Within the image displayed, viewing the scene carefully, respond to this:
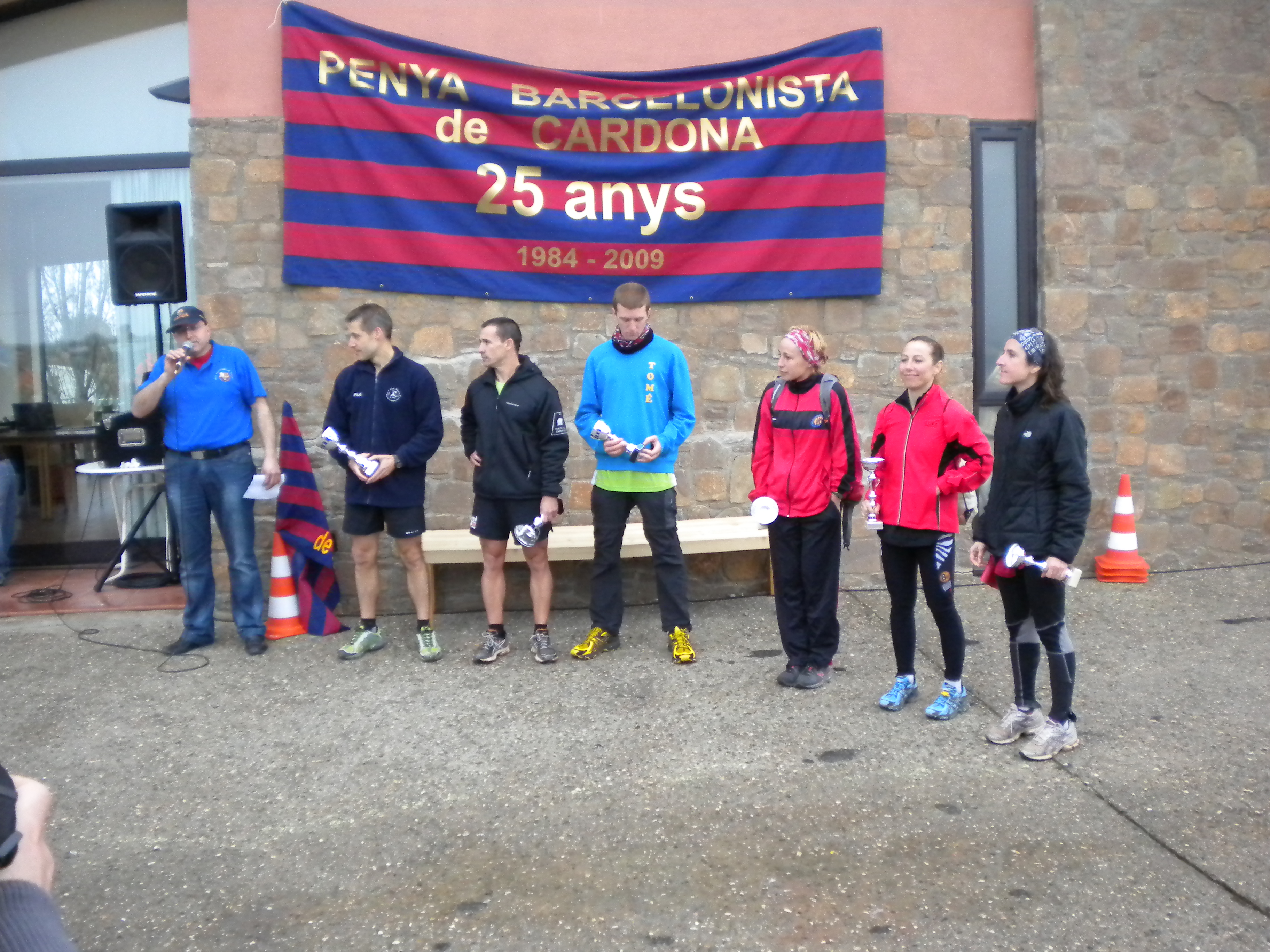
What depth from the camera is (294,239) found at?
7004 mm

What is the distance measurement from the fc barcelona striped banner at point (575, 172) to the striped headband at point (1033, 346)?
3.00 metres

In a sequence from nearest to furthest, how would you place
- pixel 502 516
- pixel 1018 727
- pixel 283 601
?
1. pixel 1018 727
2. pixel 502 516
3. pixel 283 601

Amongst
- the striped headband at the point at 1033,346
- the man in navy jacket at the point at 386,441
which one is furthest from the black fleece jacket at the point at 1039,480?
the man in navy jacket at the point at 386,441

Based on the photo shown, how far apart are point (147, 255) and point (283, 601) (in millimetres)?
2328

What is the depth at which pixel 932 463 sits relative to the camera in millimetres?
5094

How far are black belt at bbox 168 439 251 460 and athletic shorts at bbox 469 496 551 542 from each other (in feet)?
4.97

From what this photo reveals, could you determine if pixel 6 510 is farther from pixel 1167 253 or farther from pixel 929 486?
pixel 1167 253

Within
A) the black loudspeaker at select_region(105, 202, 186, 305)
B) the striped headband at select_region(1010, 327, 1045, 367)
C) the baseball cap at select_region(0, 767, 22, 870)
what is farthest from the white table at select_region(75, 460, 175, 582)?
the baseball cap at select_region(0, 767, 22, 870)

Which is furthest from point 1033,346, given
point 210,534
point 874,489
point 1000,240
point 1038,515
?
point 210,534

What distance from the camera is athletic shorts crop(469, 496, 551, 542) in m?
6.04

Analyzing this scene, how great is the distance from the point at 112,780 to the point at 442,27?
15.8 ft

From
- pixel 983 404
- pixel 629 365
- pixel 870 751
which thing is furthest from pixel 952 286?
pixel 870 751

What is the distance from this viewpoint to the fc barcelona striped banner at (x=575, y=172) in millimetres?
7000

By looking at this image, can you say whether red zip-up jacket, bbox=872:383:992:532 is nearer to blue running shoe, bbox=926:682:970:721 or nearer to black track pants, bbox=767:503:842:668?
black track pants, bbox=767:503:842:668
